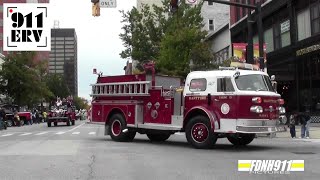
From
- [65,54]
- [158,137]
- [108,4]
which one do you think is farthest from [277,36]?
[65,54]

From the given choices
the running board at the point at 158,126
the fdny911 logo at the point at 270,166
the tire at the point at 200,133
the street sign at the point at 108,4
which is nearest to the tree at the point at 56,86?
the street sign at the point at 108,4

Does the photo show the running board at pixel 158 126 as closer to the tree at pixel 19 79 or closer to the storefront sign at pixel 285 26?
the storefront sign at pixel 285 26

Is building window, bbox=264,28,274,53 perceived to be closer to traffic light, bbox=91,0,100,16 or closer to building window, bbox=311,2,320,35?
building window, bbox=311,2,320,35

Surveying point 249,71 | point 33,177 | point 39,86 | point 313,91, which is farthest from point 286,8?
point 39,86

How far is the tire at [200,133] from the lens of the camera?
1509 centimetres

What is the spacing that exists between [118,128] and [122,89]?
1.55 meters

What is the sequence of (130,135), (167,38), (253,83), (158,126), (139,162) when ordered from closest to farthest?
(139,162) → (253,83) → (158,126) → (130,135) → (167,38)

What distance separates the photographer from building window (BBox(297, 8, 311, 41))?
30.6m

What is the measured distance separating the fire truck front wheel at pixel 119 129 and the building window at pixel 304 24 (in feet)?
53.9

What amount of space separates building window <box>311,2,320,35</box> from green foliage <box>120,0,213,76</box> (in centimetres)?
837

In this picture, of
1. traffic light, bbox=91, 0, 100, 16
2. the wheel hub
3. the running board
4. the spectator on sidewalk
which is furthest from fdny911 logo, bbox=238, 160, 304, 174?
traffic light, bbox=91, 0, 100, 16

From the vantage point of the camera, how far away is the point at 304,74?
1225 inches

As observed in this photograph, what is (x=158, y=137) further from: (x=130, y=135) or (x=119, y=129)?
(x=119, y=129)

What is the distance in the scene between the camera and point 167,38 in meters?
41.6
